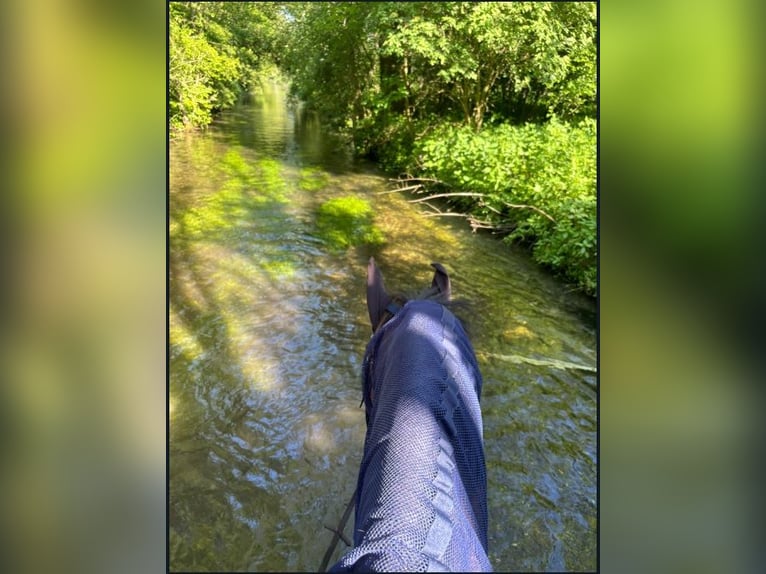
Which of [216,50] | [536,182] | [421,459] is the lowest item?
[421,459]

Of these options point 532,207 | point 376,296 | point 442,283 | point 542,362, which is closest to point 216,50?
point 376,296

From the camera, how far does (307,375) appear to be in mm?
3795

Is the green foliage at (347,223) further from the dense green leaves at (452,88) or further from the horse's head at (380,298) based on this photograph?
the horse's head at (380,298)

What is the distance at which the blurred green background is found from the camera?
1.92ft

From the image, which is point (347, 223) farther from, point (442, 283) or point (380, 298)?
point (380, 298)

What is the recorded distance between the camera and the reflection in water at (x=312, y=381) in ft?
8.36

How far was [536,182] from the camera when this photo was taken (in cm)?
654

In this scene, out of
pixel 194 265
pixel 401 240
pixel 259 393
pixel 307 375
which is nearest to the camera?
pixel 259 393
